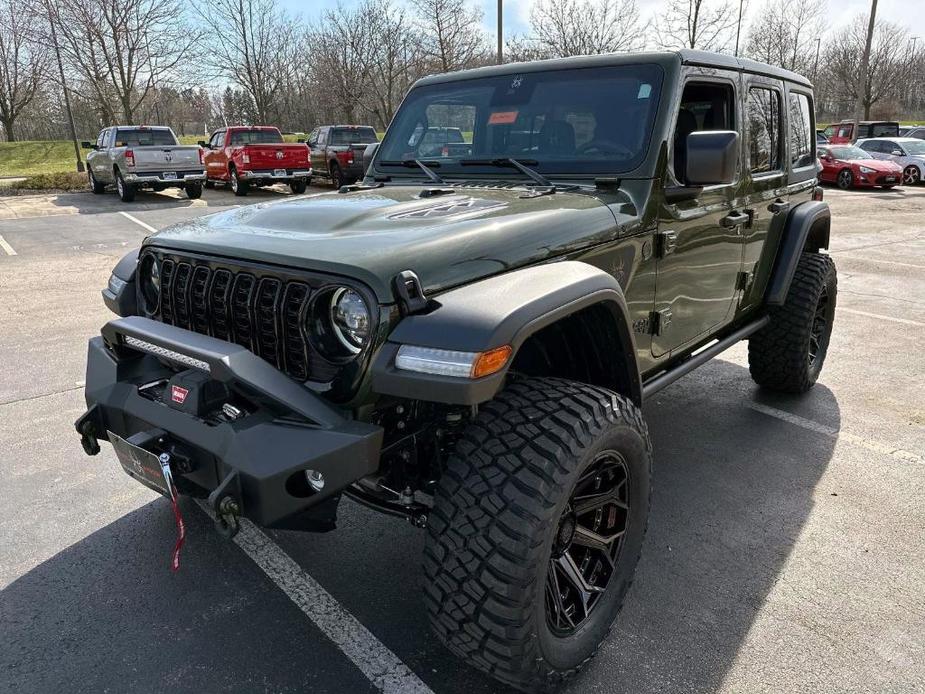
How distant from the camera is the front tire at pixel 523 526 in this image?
1.92 metres

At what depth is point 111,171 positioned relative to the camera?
17.7 meters

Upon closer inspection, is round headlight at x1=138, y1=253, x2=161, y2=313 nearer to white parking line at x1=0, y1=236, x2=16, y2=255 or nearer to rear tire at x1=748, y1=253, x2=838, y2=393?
rear tire at x1=748, y1=253, x2=838, y2=393

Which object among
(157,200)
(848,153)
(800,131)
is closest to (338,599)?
(800,131)

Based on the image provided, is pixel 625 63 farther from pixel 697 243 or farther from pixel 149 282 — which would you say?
pixel 149 282

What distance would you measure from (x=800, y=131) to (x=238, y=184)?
16.0 metres

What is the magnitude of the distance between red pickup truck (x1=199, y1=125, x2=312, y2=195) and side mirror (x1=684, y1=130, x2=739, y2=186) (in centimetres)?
1622

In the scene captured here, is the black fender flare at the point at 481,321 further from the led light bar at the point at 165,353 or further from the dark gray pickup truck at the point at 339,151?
the dark gray pickup truck at the point at 339,151

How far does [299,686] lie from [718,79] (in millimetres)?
3158

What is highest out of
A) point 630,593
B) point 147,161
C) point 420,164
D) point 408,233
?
point 420,164

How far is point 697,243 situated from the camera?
3258mm

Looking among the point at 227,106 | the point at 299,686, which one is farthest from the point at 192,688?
the point at 227,106

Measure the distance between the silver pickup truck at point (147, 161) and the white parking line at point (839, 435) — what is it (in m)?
15.8

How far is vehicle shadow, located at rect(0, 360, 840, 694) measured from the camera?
7.57ft

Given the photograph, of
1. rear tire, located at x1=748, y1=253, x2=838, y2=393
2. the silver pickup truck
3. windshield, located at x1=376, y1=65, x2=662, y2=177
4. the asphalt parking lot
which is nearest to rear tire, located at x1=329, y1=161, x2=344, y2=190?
the silver pickup truck
